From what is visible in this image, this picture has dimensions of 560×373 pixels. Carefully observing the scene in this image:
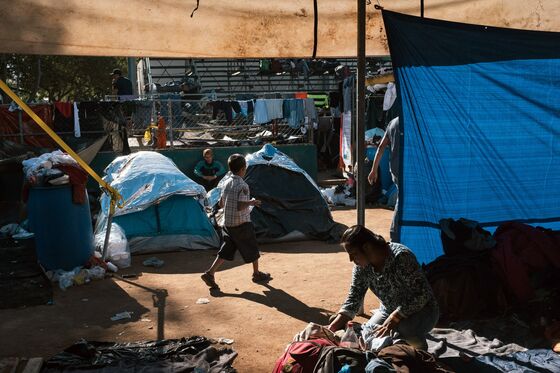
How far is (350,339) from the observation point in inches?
172

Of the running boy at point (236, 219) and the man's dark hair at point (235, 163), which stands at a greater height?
the man's dark hair at point (235, 163)

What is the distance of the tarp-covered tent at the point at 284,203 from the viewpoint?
9602mm

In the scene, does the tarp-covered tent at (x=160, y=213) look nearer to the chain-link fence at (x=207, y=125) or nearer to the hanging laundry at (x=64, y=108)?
the hanging laundry at (x=64, y=108)

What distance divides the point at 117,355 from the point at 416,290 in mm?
2452

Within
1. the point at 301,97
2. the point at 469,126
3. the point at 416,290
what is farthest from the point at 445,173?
the point at 301,97

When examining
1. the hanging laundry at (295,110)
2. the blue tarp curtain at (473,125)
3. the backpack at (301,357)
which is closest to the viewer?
the backpack at (301,357)

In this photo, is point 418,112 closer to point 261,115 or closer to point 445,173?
point 445,173

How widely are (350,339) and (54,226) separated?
455cm

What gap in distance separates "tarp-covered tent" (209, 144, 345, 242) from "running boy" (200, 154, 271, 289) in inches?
88.6

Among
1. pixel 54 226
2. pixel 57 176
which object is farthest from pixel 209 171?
pixel 54 226

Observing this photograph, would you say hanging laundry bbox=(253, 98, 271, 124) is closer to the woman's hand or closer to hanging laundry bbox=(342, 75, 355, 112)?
hanging laundry bbox=(342, 75, 355, 112)

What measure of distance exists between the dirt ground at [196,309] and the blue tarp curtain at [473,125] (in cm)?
139

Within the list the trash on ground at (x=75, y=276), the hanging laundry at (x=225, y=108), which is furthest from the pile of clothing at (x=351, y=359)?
the hanging laundry at (x=225, y=108)

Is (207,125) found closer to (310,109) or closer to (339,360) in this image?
(310,109)
